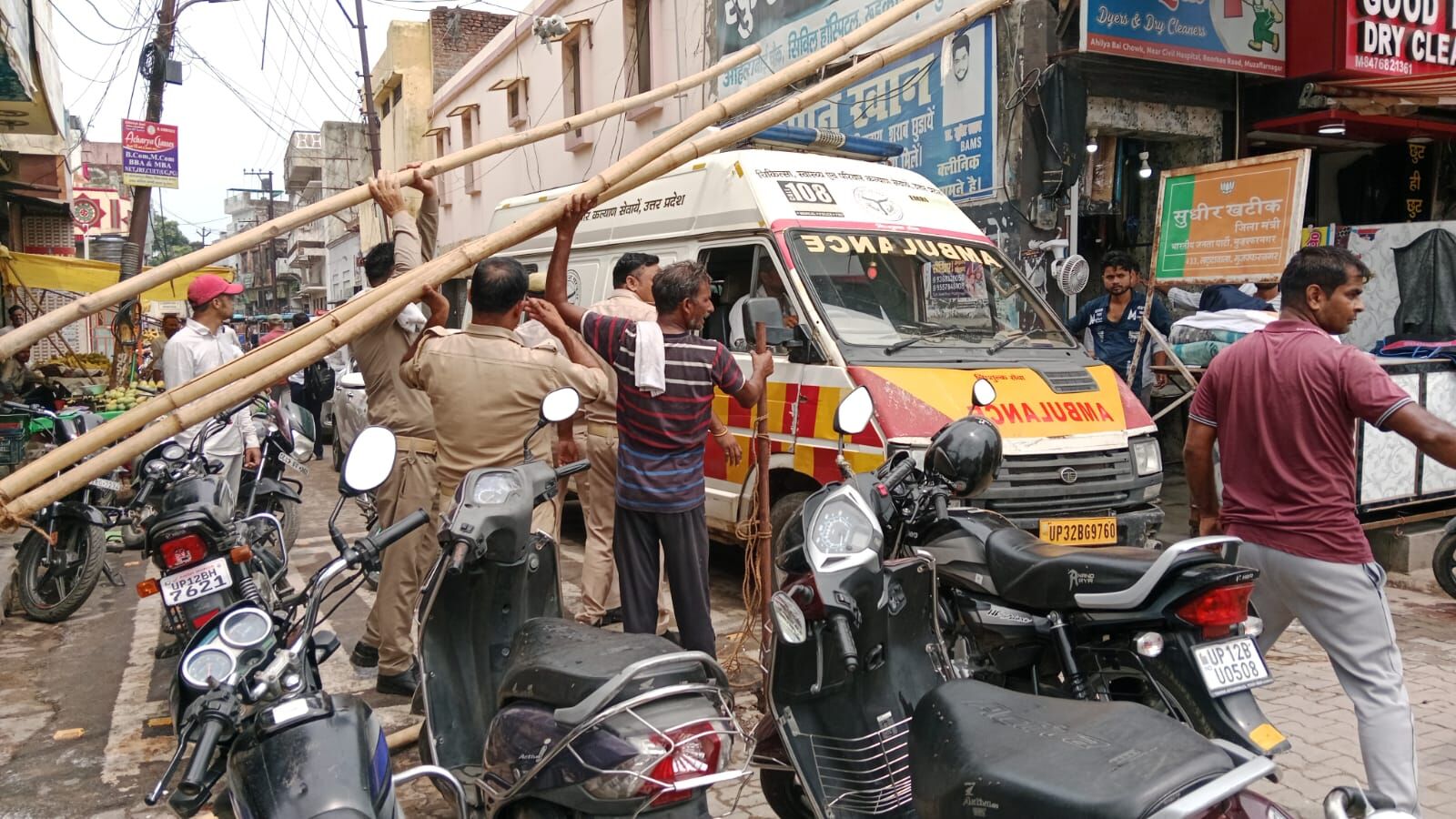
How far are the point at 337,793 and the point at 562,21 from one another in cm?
1512

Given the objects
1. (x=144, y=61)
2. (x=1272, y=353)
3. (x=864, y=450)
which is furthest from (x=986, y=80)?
(x=144, y=61)

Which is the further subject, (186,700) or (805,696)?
(805,696)

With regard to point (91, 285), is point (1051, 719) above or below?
below

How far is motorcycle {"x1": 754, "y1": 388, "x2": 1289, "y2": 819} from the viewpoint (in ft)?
5.78

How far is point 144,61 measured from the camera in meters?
12.9

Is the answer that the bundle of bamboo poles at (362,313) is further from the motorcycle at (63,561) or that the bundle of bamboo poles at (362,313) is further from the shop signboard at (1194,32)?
the shop signboard at (1194,32)

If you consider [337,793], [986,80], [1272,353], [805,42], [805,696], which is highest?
[805,42]

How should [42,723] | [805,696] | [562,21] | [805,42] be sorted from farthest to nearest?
[562,21], [805,42], [42,723], [805,696]

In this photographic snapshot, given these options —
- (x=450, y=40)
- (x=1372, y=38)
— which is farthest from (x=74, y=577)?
(x=450, y=40)

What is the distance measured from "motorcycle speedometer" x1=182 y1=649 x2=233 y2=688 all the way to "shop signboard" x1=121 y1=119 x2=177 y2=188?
11.2m

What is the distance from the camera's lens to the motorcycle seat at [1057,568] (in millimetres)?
2773

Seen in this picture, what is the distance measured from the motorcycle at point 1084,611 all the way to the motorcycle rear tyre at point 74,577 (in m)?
5.09

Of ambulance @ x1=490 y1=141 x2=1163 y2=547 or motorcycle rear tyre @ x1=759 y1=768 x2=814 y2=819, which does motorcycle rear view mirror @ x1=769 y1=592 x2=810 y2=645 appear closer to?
motorcycle rear tyre @ x1=759 y1=768 x2=814 y2=819

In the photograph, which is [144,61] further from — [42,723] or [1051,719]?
[1051,719]
